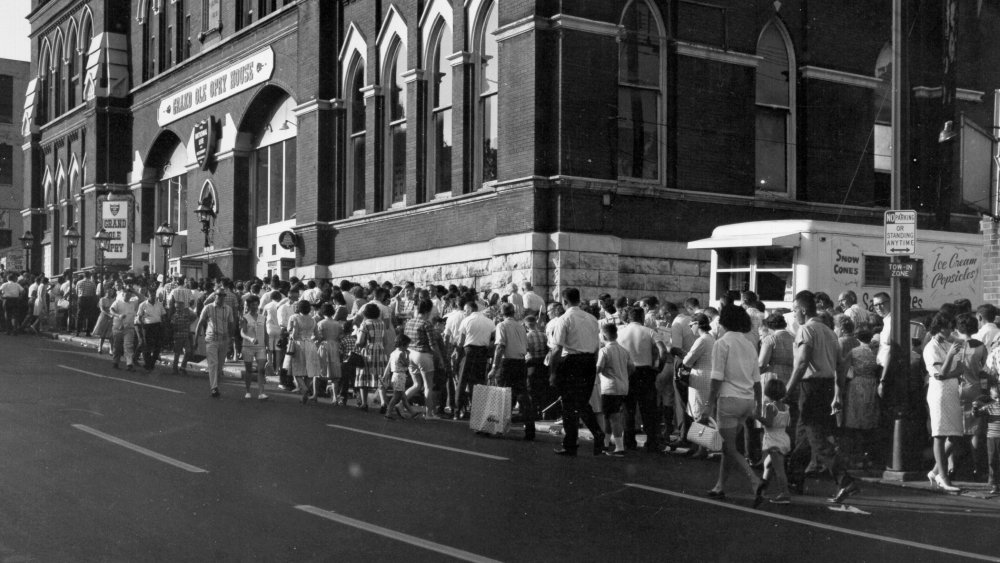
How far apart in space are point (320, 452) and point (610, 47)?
43.2 ft

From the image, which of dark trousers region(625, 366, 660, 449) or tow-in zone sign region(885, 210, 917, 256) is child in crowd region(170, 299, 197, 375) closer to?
dark trousers region(625, 366, 660, 449)

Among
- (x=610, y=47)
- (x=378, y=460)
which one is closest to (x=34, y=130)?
(x=610, y=47)

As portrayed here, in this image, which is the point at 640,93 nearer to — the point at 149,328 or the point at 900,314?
the point at 149,328

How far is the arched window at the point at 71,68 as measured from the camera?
50.3 meters

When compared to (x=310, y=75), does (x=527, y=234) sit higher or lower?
lower

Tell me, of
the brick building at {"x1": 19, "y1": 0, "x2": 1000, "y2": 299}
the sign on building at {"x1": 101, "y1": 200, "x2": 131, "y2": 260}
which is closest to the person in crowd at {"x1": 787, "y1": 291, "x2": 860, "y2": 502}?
the brick building at {"x1": 19, "y1": 0, "x2": 1000, "y2": 299}

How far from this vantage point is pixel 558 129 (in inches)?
903

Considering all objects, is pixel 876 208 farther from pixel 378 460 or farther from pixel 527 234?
pixel 378 460

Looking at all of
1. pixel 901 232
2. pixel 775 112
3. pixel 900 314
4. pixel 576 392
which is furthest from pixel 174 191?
pixel 900 314

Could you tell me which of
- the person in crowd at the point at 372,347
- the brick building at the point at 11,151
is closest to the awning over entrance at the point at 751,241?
the person in crowd at the point at 372,347

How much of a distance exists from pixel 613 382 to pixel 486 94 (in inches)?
497

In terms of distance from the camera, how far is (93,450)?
12664 mm

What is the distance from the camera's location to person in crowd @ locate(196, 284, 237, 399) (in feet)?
63.3

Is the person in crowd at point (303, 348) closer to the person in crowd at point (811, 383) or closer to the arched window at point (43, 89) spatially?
the person in crowd at point (811, 383)
